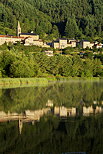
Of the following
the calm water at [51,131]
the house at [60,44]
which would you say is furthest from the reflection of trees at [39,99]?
the house at [60,44]

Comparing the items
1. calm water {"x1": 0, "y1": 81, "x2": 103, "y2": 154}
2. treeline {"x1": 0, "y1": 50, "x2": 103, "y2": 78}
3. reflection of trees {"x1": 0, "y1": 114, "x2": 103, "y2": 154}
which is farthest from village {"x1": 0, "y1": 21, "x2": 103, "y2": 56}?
reflection of trees {"x1": 0, "y1": 114, "x2": 103, "y2": 154}

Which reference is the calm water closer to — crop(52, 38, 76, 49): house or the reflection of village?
the reflection of village

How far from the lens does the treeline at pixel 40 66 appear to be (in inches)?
2099

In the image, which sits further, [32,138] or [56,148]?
[32,138]

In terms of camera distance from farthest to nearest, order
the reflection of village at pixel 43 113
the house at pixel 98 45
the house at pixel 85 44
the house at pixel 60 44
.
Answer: the house at pixel 85 44
the house at pixel 98 45
the house at pixel 60 44
the reflection of village at pixel 43 113

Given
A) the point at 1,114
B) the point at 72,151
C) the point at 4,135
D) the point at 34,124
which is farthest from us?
the point at 1,114

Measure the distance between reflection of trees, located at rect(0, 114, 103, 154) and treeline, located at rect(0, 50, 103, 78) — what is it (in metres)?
37.5

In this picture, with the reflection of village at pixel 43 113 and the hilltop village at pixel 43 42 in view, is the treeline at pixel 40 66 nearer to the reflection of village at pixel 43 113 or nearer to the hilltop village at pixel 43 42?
the reflection of village at pixel 43 113

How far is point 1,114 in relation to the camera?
1811 centimetres

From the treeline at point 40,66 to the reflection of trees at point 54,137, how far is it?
123 feet

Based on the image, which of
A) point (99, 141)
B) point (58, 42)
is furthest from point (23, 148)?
point (58, 42)

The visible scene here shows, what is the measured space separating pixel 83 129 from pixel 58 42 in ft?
434

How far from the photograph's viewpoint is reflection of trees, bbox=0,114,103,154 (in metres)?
10.8

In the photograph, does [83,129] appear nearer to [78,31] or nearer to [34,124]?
[34,124]
